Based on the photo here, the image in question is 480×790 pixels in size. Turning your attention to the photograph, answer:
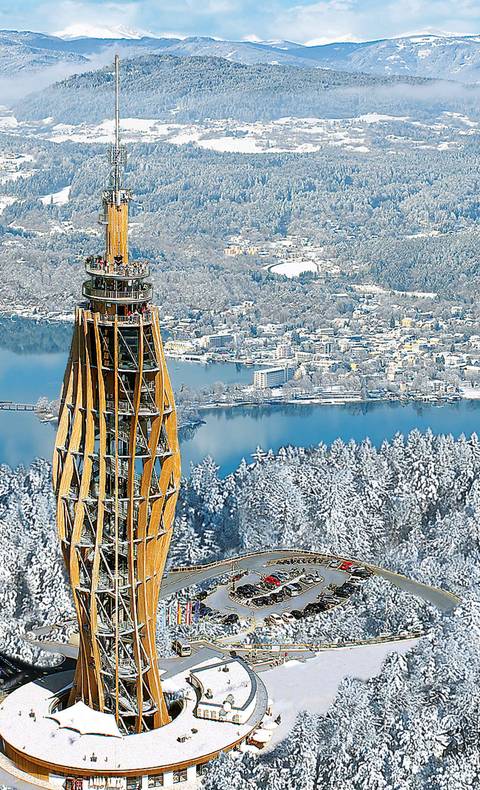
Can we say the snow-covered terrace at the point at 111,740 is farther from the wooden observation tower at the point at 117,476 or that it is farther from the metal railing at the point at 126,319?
the metal railing at the point at 126,319

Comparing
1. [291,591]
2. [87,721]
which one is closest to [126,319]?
[87,721]

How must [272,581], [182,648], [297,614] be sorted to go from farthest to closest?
[272,581], [297,614], [182,648]

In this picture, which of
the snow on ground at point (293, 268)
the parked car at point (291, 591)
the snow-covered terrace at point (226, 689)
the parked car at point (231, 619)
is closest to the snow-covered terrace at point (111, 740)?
the snow-covered terrace at point (226, 689)

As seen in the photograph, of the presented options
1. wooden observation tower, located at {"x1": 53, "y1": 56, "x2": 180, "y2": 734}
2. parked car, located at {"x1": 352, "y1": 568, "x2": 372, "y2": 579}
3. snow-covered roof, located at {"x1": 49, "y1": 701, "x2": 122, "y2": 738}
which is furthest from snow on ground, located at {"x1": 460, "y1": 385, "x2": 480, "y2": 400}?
snow-covered roof, located at {"x1": 49, "y1": 701, "x2": 122, "y2": 738}

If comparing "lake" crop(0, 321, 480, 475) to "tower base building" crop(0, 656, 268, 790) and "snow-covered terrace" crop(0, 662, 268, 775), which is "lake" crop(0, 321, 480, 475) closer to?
"tower base building" crop(0, 656, 268, 790)

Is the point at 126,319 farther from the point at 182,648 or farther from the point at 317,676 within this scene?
the point at 317,676
